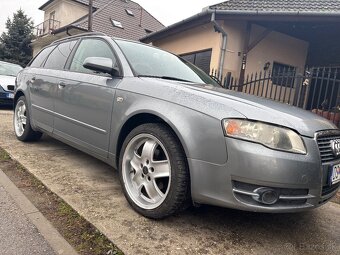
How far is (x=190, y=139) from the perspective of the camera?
226 cm

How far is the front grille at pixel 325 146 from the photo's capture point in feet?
7.53

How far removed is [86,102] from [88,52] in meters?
0.78

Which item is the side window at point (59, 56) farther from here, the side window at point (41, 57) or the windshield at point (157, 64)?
the windshield at point (157, 64)

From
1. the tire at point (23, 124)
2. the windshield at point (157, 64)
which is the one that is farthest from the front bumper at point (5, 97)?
the windshield at point (157, 64)

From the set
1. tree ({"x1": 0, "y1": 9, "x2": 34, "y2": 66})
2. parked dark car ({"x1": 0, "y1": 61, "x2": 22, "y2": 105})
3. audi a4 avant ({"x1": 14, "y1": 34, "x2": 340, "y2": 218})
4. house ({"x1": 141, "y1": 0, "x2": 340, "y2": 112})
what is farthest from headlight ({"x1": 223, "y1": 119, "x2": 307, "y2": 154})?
tree ({"x1": 0, "y1": 9, "x2": 34, "y2": 66})

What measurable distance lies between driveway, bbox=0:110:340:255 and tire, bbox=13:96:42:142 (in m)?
1.26

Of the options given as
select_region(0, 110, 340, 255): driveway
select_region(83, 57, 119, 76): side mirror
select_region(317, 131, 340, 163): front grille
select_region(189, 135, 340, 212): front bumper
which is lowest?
select_region(0, 110, 340, 255): driveway

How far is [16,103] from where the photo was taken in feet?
16.8

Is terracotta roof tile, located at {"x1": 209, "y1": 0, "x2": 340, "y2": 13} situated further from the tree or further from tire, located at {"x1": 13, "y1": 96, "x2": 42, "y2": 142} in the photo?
the tree

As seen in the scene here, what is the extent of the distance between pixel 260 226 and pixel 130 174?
117 cm

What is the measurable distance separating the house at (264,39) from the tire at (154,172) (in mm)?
5165

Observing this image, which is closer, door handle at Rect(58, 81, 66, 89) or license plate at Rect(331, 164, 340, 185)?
license plate at Rect(331, 164, 340, 185)

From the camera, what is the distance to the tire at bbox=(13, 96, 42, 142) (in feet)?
15.3

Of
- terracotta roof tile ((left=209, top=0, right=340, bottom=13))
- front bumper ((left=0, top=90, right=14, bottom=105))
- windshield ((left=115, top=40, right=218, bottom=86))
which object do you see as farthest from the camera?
front bumper ((left=0, top=90, right=14, bottom=105))
